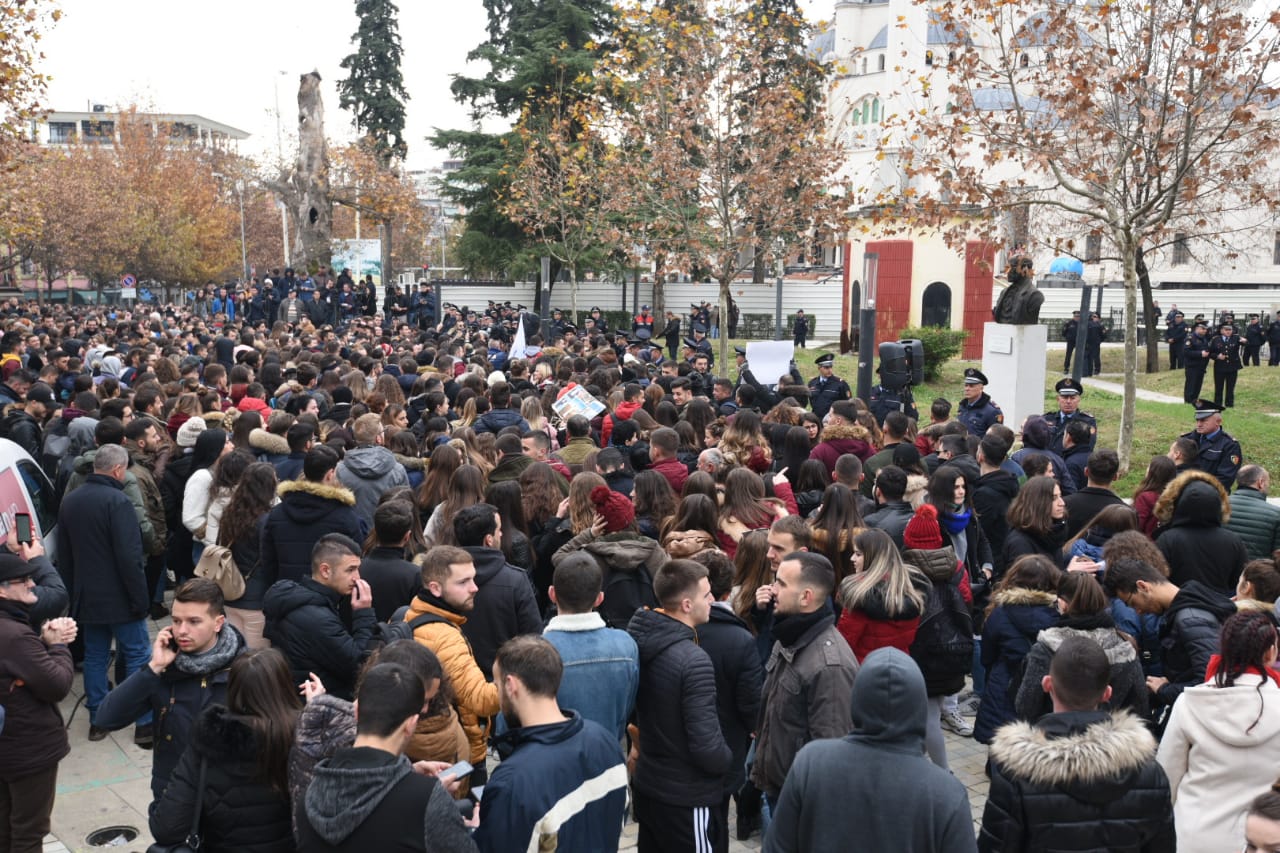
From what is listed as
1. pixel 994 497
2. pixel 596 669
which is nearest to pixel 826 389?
pixel 994 497

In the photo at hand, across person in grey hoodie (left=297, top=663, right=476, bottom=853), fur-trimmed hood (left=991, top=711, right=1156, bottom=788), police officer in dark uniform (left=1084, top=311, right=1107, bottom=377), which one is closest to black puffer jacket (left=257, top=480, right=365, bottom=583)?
person in grey hoodie (left=297, top=663, right=476, bottom=853)

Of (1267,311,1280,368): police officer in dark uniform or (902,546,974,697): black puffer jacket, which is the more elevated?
(1267,311,1280,368): police officer in dark uniform

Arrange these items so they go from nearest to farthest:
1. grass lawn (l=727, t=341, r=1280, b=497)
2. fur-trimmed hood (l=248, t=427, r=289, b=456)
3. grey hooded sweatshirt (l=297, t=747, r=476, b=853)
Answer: grey hooded sweatshirt (l=297, t=747, r=476, b=853) → fur-trimmed hood (l=248, t=427, r=289, b=456) → grass lawn (l=727, t=341, r=1280, b=497)

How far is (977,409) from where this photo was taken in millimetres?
11461

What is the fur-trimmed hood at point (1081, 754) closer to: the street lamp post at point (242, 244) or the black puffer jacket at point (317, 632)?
the black puffer jacket at point (317, 632)

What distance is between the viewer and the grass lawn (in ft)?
54.0

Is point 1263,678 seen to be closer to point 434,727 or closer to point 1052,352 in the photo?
point 434,727

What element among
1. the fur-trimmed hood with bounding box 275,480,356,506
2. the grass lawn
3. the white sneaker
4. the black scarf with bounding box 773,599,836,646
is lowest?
the white sneaker

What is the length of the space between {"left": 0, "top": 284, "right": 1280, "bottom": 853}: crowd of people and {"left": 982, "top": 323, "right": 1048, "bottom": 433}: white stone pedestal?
567cm

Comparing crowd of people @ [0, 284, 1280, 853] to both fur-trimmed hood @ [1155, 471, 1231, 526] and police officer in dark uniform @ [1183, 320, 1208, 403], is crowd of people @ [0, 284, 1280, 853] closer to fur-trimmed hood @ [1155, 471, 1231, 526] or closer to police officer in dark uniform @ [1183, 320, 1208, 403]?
fur-trimmed hood @ [1155, 471, 1231, 526]

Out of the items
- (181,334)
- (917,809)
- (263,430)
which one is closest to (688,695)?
(917,809)

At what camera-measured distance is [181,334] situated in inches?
813

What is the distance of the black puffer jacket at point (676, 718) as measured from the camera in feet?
14.3

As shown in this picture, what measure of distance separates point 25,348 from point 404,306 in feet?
47.4
